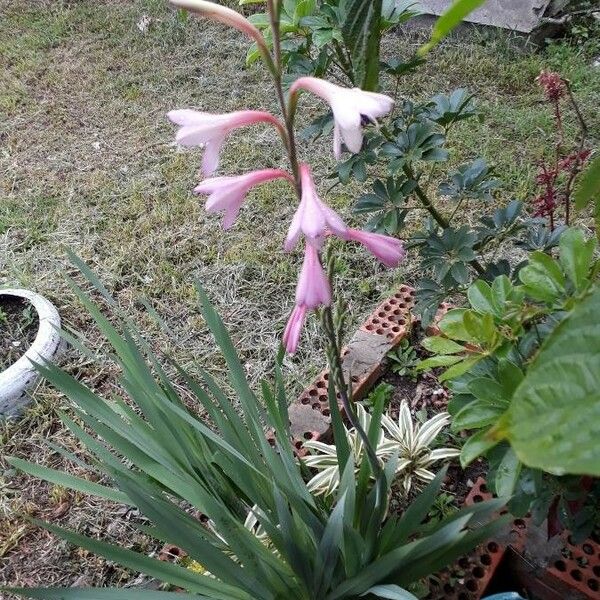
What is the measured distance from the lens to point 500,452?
94cm

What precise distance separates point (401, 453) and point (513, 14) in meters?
2.84

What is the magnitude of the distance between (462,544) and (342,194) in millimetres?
1798

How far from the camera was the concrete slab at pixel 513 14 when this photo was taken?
3.35 metres

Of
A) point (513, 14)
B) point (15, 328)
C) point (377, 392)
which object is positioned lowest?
point (15, 328)

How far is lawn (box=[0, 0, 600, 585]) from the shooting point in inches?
75.6

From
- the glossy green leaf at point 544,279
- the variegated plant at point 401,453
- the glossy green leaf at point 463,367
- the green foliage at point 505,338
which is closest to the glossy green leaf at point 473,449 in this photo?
the green foliage at point 505,338

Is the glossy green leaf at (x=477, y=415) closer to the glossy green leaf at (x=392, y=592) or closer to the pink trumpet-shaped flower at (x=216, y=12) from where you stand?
the glossy green leaf at (x=392, y=592)

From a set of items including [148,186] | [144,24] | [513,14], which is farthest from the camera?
[144,24]

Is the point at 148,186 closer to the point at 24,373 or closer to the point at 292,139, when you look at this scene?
the point at 24,373

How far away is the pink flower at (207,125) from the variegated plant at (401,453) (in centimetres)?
86

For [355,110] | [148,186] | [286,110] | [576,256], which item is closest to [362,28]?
[355,110]

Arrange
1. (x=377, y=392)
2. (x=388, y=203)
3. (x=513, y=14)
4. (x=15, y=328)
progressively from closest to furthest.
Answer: (x=388, y=203)
(x=377, y=392)
(x=15, y=328)
(x=513, y=14)

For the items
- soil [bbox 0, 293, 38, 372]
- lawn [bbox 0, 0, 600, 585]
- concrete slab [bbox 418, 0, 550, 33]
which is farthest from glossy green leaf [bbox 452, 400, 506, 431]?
concrete slab [bbox 418, 0, 550, 33]

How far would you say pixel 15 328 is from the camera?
217 centimetres
